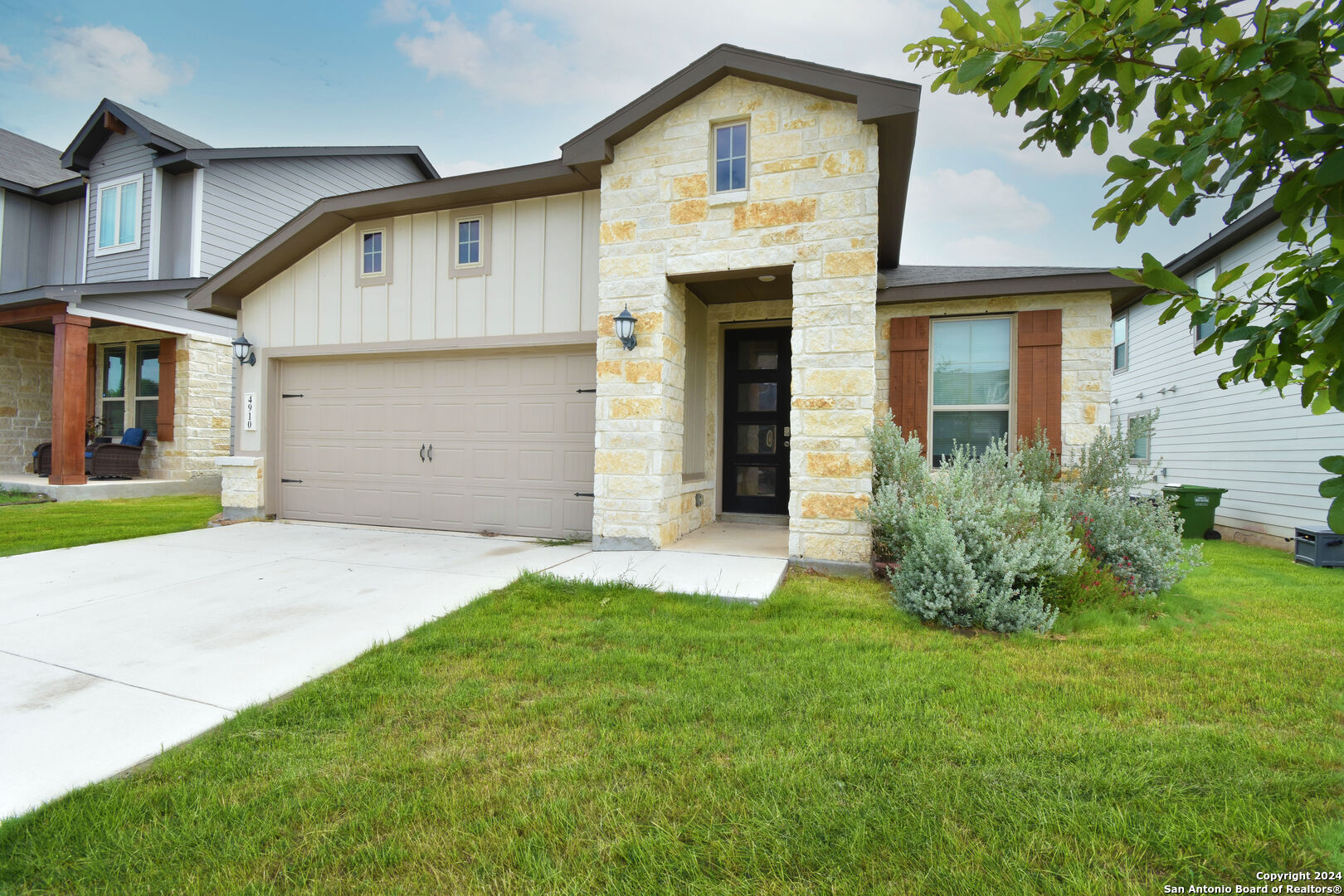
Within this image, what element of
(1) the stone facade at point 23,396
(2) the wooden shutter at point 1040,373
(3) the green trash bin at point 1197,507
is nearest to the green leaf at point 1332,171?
(2) the wooden shutter at point 1040,373

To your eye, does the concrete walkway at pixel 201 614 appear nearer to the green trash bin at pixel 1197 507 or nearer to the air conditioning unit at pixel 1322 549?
the air conditioning unit at pixel 1322 549

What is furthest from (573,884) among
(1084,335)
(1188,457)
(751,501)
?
(1188,457)

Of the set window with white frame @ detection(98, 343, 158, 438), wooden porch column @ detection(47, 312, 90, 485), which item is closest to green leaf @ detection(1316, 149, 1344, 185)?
wooden porch column @ detection(47, 312, 90, 485)

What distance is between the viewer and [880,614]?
4.29 metres

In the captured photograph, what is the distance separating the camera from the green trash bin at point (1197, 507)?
8938mm

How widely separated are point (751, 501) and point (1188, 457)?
8416 mm

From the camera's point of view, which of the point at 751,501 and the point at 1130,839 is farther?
the point at 751,501

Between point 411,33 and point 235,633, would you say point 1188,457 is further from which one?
point 411,33

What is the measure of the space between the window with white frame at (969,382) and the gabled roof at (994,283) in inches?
16.9

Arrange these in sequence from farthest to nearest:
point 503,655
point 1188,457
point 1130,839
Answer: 1. point 1188,457
2. point 503,655
3. point 1130,839

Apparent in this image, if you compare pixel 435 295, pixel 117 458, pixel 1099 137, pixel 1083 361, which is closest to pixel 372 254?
pixel 435 295

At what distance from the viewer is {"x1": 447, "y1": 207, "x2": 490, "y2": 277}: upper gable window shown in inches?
282

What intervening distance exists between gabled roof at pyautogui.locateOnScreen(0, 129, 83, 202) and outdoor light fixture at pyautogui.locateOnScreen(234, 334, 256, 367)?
889cm

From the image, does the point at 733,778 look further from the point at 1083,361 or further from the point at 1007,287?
the point at 1083,361
